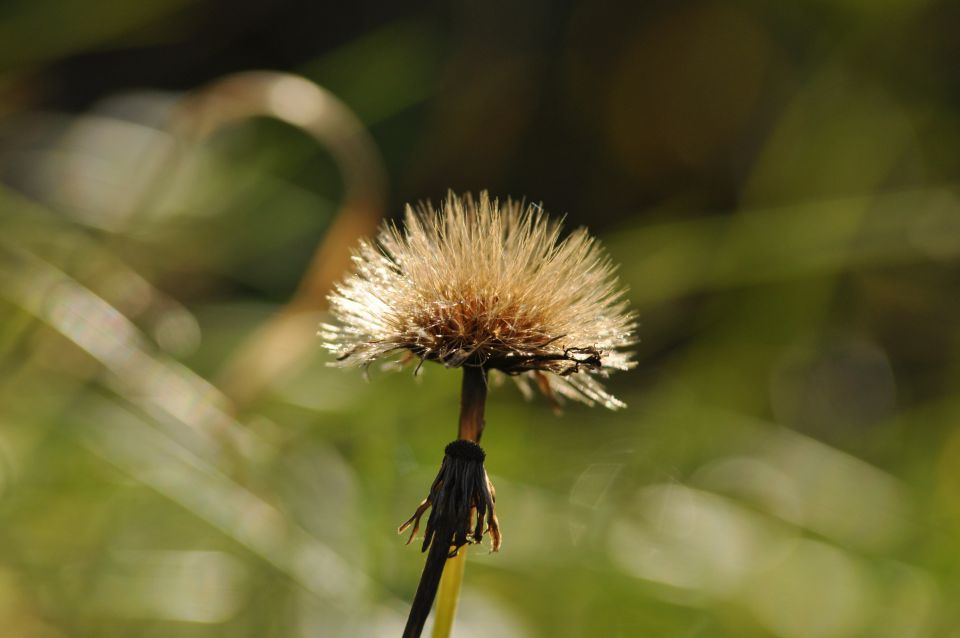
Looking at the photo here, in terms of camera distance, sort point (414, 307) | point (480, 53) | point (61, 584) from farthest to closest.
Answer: point (480, 53) < point (61, 584) < point (414, 307)

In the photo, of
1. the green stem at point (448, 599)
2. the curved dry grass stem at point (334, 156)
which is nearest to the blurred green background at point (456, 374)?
the curved dry grass stem at point (334, 156)

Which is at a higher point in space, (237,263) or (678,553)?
(237,263)

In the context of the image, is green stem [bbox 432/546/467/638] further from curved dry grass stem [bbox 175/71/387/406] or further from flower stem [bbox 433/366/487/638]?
curved dry grass stem [bbox 175/71/387/406]

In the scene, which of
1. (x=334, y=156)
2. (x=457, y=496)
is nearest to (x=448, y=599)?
(x=457, y=496)

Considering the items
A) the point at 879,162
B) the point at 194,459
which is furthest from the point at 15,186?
the point at 879,162

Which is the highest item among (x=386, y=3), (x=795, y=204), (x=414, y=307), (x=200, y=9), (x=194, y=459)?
(x=386, y=3)

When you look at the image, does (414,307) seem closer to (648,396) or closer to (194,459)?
(194,459)
